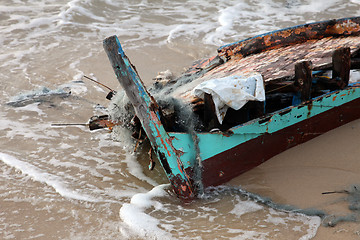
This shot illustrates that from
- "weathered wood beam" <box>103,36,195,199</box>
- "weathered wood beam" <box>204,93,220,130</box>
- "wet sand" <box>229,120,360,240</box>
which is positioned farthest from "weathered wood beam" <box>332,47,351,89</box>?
"weathered wood beam" <box>103,36,195,199</box>

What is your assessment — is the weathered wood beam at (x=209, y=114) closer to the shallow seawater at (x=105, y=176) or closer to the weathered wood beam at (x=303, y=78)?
the shallow seawater at (x=105, y=176)

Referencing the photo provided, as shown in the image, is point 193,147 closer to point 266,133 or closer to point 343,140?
point 266,133

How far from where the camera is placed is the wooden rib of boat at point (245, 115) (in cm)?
360

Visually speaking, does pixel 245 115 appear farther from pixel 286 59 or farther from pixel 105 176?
pixel 105 176

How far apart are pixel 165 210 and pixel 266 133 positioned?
1336 millimetres

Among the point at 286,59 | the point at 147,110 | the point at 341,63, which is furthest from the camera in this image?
the point at 286,59

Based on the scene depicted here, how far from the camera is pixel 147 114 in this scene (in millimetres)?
3568

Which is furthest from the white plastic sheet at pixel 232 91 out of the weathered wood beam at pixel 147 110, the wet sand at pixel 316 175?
the wet sand at pixel 316 175

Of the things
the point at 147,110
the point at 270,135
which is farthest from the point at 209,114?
the point at 270,135

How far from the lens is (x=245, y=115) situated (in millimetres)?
4004

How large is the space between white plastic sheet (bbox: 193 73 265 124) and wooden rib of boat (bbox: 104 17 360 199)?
0.07 m

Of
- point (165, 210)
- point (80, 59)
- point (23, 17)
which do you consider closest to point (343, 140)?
point (165, 210)

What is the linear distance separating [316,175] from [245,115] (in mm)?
1018

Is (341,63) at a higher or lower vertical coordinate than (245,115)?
higher
